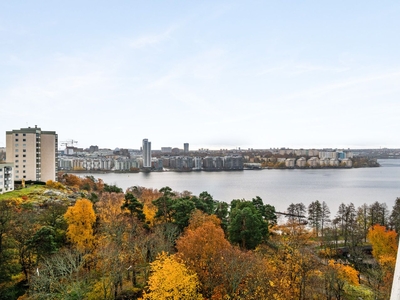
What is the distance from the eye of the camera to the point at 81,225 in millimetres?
9812

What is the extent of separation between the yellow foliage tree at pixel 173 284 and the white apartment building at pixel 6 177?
49.5 ft

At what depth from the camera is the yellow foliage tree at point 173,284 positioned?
6.20 meters

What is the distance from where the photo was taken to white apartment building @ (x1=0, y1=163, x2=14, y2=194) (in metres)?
17.8

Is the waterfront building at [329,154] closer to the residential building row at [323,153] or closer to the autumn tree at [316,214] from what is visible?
the residential building row at [323,153]

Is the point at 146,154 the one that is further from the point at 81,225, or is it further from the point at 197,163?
the point at 81,225

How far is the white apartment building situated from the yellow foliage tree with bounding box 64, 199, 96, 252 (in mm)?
10213

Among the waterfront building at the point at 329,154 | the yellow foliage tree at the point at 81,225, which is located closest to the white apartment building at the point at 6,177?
the yellow foliage tree at the point at 81,225

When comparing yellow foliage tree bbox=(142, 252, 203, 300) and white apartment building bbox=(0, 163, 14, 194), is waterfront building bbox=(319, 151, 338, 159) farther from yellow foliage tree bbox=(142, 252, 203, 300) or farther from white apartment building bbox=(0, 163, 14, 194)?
yellow foliage tree bbox=(142, 252, 203, 300)

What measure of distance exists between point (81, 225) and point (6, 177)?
446 inches

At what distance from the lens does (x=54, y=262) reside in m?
7.59

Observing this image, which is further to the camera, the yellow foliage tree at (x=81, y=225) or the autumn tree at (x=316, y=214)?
the autumn tree at (x=316, y=214)

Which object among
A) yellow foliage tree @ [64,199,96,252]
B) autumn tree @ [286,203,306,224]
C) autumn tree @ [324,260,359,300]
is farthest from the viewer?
autumn tree @ [286,203,306,224]

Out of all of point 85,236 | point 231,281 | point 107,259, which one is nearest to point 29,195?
point 85,236

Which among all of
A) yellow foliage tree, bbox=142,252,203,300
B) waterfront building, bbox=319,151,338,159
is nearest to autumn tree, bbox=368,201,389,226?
yellow foliage tree, bbox=142,252,203,300
